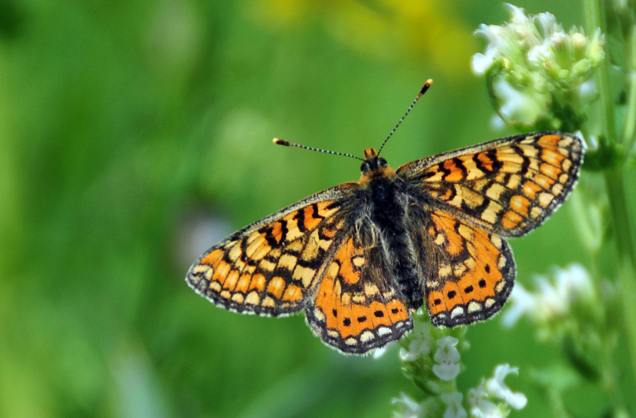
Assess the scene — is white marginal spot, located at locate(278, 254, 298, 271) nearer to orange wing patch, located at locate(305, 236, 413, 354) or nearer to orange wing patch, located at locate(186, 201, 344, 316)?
orange wing patch, located at locate(186, 201, 344, 316)

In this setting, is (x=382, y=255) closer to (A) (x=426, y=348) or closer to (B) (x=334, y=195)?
(B) (x=334, y=195)

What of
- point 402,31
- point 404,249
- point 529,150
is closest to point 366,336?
point 404,249

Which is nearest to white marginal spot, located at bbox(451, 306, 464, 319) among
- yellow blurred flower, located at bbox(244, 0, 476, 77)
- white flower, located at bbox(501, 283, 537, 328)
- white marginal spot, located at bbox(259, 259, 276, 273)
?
white marginal spot, located at bbox(259, 259, 276, 273)

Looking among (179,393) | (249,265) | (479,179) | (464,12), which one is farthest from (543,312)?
(464,12)

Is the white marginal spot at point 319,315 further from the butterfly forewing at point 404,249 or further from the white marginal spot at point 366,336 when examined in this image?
the white marginal spot at point 366,336

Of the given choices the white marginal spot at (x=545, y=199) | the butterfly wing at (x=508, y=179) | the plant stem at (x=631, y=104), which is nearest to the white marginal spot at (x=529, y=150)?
the butterfly wing at (x=508, y=179)

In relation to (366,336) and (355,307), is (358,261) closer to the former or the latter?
(355,307)
